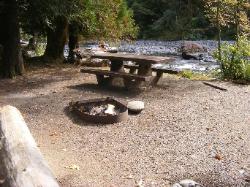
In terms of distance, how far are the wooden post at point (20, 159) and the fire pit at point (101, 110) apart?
152 cm

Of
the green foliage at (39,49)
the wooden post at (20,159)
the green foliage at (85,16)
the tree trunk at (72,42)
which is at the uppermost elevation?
the green foliage at (85,16)

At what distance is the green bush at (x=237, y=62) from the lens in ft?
35.8

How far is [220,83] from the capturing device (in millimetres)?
10570

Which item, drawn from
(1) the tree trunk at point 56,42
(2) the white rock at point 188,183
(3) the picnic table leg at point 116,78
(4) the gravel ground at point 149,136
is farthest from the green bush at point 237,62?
(2) the white rock at point 188,183

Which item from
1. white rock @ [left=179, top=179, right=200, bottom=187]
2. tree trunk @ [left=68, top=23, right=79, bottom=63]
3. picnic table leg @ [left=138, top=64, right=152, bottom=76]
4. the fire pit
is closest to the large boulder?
tree trunk @ [left=68, top=23, right=79, bottom=63]

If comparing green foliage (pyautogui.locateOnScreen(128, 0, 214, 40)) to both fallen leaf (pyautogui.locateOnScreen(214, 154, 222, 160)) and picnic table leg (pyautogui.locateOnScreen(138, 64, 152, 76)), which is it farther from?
fallen leaf (pyautogui.locateOnScreen(214, 154, 222, 160))

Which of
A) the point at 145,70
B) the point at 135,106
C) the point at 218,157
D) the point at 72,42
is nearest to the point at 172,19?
the point at 72,42

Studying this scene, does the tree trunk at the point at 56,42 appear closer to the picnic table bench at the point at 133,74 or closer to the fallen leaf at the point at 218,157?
the picnic table bench at the point at 133,74

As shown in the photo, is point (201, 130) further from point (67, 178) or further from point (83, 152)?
point (67, 178)

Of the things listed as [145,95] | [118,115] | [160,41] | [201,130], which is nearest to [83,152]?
[118,115]

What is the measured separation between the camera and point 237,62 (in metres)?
11.1

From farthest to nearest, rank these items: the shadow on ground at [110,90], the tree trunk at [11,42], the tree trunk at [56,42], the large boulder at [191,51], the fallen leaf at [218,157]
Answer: the large boulder at [191,51] < the tree trunk at [56,42] < the tree trunk at [11,42] < the shadow on ground at [110,90] < the fallen leaf at [218,157]

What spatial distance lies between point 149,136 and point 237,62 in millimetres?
5292

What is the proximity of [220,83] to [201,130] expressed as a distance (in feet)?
12.7
